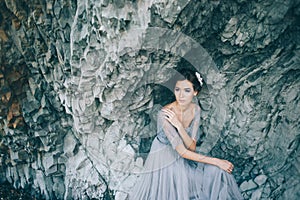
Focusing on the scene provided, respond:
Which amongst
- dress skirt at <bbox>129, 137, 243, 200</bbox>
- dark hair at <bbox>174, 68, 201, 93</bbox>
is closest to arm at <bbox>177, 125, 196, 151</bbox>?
dress skirt at <bbox>129, 137, 243, 200</bbox>

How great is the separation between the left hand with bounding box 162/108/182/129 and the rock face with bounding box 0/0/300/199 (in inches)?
10.6

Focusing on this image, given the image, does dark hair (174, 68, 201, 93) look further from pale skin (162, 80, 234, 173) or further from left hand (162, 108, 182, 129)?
left hand (162, 108, 182, 129)

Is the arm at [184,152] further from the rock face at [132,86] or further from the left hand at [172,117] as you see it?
the rock face at [132,86]

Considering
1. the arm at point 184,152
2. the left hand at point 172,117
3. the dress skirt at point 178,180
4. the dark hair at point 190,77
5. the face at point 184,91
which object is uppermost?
the dark hair at point 190,77

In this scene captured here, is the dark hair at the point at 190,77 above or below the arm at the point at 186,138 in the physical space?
above

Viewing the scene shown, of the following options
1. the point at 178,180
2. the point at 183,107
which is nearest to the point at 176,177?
the point at 178,180

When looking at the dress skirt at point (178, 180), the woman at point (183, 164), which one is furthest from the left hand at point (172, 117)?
the dress skirt at point (178, 180)

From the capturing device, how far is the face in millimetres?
2822

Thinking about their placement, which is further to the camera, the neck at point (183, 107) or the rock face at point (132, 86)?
the neck at point (183, 107)

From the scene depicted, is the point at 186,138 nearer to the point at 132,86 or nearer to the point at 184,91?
the point at 184,91

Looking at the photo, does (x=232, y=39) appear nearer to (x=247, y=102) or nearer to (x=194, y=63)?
(x=194, y=63)

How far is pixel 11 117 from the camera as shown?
11.7 feet

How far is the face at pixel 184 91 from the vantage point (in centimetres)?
282

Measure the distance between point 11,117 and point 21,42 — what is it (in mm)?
690
